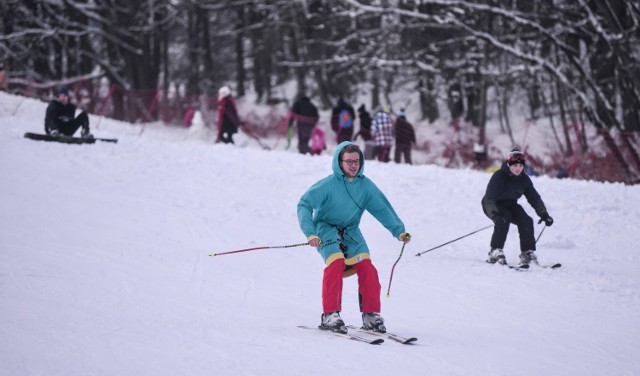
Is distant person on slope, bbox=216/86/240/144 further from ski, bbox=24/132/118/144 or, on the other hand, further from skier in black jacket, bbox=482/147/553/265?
skier in black jacket, bbox=482/147/553/265

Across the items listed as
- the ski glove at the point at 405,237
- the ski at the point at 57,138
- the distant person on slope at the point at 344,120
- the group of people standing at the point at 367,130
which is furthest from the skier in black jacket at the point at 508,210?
the distant person on slope at the point at 344,120

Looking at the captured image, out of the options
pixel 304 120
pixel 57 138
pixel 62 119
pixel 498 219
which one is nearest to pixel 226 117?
pixel 304 120

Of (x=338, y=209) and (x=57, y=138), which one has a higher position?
(x=57, y=138)

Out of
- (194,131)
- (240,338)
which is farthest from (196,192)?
(194,131)

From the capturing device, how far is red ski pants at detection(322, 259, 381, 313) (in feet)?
19.6

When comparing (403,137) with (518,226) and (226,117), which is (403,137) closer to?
(226,117)

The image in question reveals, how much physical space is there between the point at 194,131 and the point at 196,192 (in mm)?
10242

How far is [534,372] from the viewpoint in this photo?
5102mm

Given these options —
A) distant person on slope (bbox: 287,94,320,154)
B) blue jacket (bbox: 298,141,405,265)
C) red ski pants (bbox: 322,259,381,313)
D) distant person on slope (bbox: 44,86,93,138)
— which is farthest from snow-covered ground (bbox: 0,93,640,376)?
distant person on slope (bbox: 287,94,320,154)

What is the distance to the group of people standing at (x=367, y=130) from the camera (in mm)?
19047

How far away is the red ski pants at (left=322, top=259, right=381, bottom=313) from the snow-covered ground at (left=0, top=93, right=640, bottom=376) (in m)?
0.27

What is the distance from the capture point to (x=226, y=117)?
20.0 meters

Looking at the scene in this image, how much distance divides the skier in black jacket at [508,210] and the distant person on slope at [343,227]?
3.53 m

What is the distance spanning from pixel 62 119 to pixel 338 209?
11.2 metres
